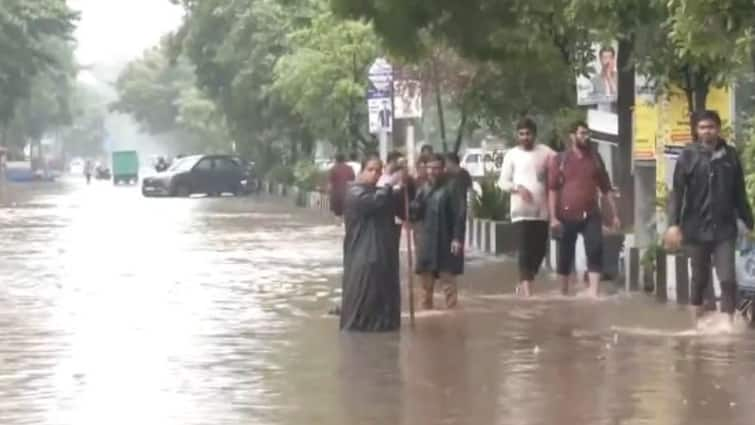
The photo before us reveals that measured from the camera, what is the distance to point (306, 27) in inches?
1654

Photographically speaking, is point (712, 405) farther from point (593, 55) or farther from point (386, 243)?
point (593, 55)

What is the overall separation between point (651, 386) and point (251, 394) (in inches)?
95.5

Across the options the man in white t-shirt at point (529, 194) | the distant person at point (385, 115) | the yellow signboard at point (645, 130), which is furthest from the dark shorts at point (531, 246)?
the distant person at point (385, 115)

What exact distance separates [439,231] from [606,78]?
4.72 metres

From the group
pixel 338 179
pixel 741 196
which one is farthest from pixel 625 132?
pixel 338 179

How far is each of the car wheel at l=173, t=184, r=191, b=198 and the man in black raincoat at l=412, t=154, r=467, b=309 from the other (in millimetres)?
43248

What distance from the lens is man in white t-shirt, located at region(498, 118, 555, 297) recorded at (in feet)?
58.3

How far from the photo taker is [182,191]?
197 feet

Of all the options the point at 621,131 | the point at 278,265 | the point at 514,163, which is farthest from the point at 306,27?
the point at 514,163

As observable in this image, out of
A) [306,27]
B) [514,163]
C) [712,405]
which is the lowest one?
[712,405]

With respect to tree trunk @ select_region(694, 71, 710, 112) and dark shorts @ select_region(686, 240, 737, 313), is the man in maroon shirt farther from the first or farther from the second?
dark shorts @ select_region(686, 240, 737, 313)

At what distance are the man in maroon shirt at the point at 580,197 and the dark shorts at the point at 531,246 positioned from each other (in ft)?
1.02

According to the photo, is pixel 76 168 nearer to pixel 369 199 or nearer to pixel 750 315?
pixel 369 199

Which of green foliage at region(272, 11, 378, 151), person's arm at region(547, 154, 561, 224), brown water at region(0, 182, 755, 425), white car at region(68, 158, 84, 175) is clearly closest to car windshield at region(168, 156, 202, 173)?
green foliage at region(272, 11, 378, 151)
